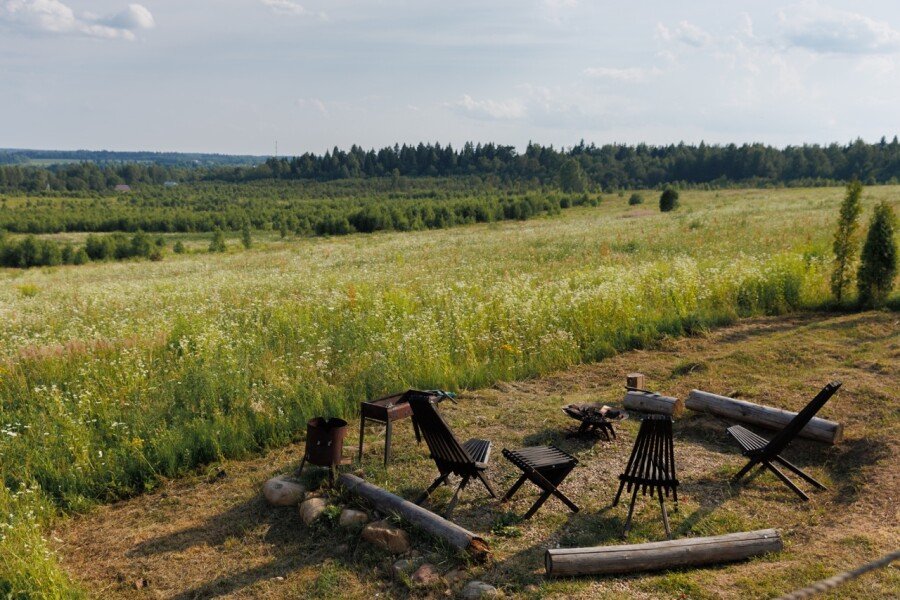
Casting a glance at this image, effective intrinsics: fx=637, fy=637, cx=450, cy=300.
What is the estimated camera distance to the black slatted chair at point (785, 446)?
6.50 metres

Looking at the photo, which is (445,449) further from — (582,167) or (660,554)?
(582,167)

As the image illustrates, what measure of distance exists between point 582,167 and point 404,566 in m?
123

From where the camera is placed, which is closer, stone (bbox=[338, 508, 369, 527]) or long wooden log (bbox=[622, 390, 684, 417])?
stone (bbox=[338, 508, 369, 527])

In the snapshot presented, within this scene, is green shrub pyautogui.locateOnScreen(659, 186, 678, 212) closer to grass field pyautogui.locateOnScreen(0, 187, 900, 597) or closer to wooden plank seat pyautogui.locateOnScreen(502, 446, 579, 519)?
grass field pyautogui.locateOnScreen(0, 187, 900, 597)

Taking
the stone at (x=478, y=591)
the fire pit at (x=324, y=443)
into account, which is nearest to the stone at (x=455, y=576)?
the stone at (x=478, y=591)

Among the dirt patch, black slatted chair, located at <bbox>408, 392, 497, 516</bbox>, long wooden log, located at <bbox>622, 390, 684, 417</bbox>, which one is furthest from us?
long wooden log, located at <bbox>622, 390, 684, 417</bbox>

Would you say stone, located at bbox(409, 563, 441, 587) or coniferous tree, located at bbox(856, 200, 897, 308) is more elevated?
coniferous tree, located at bbox(856, 200, 897, 308)

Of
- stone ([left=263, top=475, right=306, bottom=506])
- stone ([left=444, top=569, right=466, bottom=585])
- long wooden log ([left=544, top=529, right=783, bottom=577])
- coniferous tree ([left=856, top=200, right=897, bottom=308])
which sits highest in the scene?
coniferous tree ([left=856, top=200, right=897, bottom=308])

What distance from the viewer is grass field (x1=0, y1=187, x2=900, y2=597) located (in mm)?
7719

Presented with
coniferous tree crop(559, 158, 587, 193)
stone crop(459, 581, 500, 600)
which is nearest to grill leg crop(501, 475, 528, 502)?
stone crop(459, 581, 500, 600)

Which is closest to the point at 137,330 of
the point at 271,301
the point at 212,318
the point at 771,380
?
the point at 212,318

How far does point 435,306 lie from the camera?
15.0 m

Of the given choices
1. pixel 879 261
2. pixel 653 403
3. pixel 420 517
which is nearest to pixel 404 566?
pixel 420 517

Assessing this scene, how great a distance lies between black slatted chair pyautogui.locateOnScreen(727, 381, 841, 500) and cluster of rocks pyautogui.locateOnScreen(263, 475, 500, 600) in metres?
3.44
